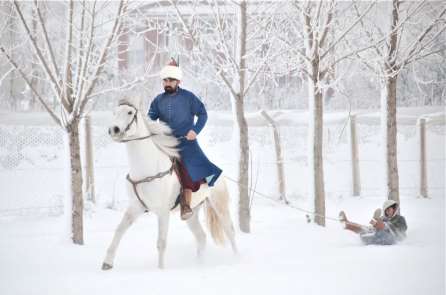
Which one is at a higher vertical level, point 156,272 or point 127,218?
point 127,218

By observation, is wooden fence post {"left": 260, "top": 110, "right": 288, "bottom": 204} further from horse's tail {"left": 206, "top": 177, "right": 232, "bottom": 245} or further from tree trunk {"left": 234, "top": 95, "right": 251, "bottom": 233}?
horse's tail {"left": 206, "top": 177, "right": 232, "bottom": 245}

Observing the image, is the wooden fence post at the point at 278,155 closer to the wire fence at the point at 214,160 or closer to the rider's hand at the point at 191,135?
the wire fence at the point at 214,160

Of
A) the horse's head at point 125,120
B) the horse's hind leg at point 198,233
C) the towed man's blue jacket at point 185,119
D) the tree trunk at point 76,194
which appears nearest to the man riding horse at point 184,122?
the towed man's blue jacket at point 185,119

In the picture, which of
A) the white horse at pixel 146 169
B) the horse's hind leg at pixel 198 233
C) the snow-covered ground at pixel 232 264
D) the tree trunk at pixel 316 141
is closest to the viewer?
the snow-covered ground at pixel 232 264

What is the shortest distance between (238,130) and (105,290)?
416cm

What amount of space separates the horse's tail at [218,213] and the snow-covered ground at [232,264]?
0.86ft

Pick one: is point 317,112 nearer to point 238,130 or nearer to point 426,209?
point 238,130

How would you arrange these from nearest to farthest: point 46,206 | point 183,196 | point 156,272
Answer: point 156,272 → point 183,196 → point 46,206

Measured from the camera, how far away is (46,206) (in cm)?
1035

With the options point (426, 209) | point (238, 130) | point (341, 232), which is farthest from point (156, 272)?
point (426, 209)

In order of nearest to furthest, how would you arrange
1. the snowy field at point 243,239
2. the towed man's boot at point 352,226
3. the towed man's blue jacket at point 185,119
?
the snowy field at point 243,239, the towed man's blue jacket at point 185,119, the towed man's boot at point 352,226

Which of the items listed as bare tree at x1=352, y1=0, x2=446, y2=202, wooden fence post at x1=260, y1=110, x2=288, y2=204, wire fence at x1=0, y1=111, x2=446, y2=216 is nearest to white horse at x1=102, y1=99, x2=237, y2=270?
wire fence at x1=0, y1=111, x2=446, y2=216

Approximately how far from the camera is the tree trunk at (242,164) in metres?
7.93

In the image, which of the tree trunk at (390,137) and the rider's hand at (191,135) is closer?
the rider's hand at (191,135)
